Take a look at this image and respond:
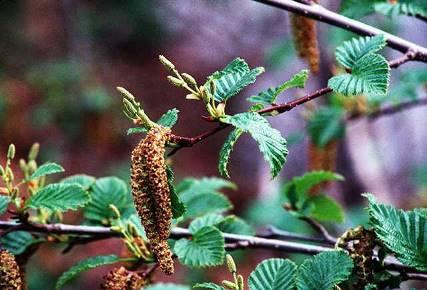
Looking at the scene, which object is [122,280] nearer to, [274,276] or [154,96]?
[274,276]

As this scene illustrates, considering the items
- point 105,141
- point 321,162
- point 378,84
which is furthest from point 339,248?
point 105,141

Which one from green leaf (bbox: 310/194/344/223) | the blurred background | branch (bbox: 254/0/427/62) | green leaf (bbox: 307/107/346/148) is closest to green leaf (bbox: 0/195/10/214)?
branch (bbox: 254/0/427/62)

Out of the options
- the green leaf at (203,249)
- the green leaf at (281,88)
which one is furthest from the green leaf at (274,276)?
the green leaf at (281,88)

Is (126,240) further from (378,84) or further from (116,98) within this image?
(116,98)

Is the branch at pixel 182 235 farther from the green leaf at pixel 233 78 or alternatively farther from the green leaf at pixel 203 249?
the green leaf at pixel 233 78

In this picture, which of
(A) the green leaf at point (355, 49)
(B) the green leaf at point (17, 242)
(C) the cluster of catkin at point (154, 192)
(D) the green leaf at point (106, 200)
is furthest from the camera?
(D) the green leaf at point (106, 200)

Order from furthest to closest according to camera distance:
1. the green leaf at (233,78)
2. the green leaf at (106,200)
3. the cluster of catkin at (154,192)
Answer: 1. the green leaf at (106,200)
2. the green leaf at (233,78)
3. the cluster of catkin at (154,192)

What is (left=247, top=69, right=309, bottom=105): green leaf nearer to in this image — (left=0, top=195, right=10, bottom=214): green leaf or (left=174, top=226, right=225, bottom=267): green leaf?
(left=174, top=226, right=225, bottom=267): green leaf

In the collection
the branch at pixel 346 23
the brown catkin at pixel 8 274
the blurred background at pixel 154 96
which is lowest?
the brown catkin at pixel 8 274
